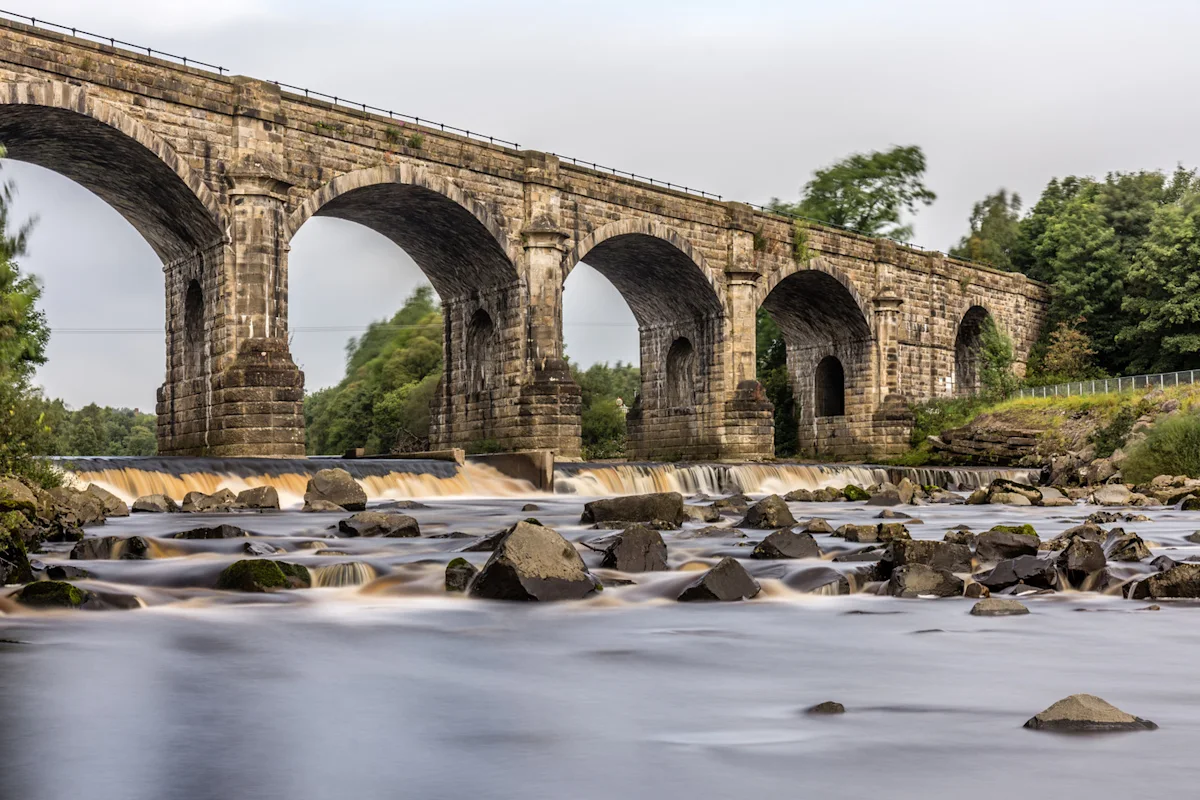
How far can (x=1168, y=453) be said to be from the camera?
81.5ft

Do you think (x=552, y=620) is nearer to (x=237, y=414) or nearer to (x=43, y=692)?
(x=43, y=692)

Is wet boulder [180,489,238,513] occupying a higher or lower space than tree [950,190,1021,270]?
lower

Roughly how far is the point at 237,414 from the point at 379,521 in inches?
492

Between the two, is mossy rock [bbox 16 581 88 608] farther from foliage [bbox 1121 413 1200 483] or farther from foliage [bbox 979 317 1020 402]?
foliage [bbox 979 317 1020 402]

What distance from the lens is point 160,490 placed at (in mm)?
18422

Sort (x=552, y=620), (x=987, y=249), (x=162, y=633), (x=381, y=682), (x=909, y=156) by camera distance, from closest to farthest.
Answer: (x=381, y=682)
(x=162, y=633)
(x=552, y=620)
(x=909, y=156)
(x=987, y=249)

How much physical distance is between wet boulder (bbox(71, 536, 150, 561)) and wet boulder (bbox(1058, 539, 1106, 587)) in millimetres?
7687

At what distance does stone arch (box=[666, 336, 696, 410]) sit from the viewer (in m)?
39.5

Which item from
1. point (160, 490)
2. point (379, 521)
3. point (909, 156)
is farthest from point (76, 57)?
point (909, 156)

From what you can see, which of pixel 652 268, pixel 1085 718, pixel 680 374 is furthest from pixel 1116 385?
pixel 1085 718

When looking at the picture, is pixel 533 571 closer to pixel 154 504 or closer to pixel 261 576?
pixel 261 576

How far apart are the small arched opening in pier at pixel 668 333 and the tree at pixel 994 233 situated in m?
26.8

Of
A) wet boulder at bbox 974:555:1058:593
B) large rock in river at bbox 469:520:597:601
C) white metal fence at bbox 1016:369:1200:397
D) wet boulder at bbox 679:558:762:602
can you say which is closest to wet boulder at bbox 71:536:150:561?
large rock in river at bbox 469:520:597:601

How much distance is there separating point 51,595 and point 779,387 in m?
43.4
